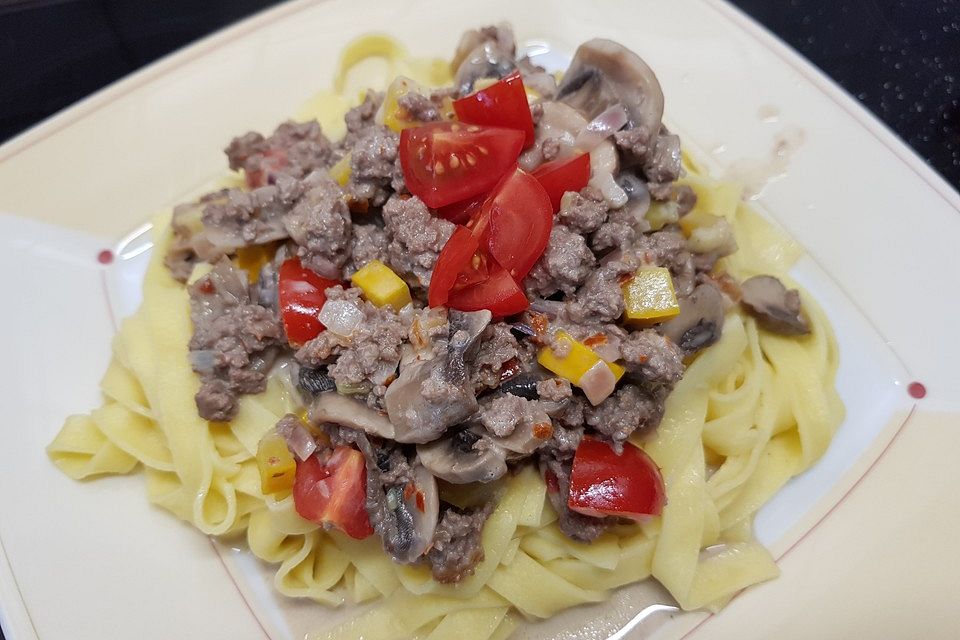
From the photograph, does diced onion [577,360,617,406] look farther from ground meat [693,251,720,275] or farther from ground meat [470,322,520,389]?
ground meat [693,251,720,275]

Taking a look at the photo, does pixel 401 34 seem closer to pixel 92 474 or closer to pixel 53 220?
pixel 53 220

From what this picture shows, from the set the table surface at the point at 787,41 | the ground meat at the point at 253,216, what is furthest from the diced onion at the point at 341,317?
the table surface at the point at 787,41

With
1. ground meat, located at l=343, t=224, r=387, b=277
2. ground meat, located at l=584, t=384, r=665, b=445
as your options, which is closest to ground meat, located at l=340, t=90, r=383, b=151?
ground meat, located at l=343, t=224, r=387, b=277

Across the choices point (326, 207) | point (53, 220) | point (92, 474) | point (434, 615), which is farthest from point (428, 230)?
point (53, 220)

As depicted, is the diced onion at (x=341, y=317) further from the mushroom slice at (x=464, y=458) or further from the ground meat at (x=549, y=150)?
the ground meat at (x=549, y=150)

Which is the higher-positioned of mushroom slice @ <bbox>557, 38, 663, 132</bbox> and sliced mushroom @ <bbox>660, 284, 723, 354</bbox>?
mushroom slice @ <bbox>557, 38, 663, 132</bbox>
